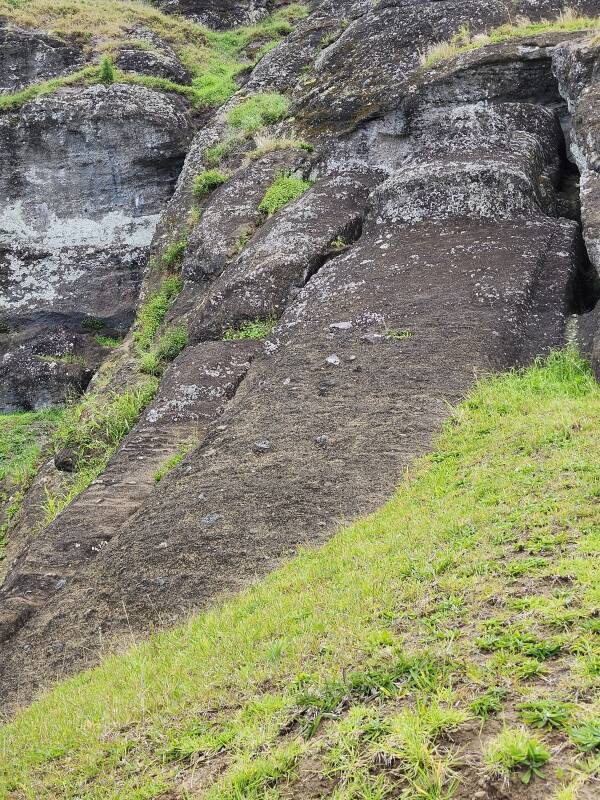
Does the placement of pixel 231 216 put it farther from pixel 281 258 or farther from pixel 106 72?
pixel 106 72

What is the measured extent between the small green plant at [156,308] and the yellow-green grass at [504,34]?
267 inches

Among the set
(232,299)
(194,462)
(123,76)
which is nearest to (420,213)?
(232,299)

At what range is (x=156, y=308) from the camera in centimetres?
1502

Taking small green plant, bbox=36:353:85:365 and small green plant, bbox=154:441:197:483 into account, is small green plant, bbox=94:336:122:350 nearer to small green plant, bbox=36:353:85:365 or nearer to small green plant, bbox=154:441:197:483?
small green plant, bbox=36:353:85:365

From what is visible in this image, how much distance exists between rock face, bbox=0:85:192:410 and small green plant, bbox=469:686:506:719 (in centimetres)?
1808

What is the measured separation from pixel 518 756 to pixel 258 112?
57.0 ft

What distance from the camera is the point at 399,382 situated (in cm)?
857

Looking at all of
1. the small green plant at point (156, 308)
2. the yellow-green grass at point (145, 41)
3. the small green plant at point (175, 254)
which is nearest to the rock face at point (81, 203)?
the yellow-green grass at point (145, 41)

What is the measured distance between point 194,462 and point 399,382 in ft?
8.35

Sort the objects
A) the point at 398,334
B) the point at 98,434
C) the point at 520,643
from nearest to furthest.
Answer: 1. the point at 520,643
2. the point at 398,334
3. the point at 98,434

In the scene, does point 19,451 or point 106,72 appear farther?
point 106,72

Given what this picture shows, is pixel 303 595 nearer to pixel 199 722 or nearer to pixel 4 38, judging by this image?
pixel 199 722

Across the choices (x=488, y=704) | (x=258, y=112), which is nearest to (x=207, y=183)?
(x=258, y=112)

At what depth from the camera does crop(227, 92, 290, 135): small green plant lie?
1735 cm
